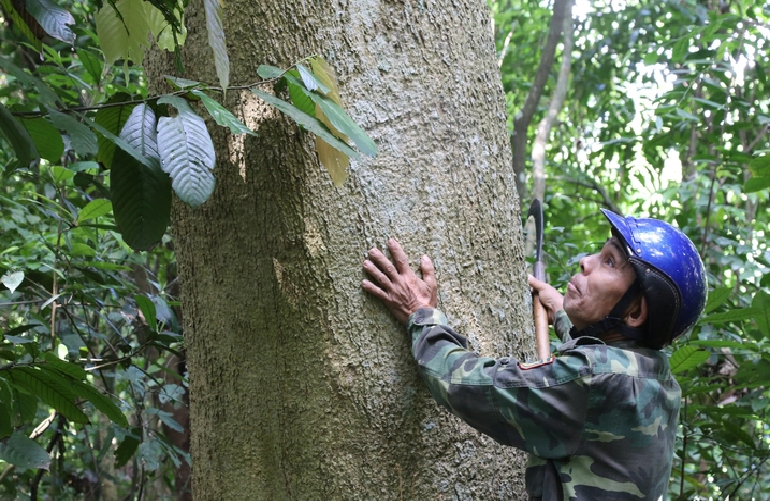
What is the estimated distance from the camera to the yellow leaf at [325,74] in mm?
1376

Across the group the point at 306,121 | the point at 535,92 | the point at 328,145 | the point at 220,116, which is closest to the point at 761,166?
the point at 328,145

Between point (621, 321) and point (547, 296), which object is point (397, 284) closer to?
point (621, 321)

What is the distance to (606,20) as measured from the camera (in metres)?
6.39

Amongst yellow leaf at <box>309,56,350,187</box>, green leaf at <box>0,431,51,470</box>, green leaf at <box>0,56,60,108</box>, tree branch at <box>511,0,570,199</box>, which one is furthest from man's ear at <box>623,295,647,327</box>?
tree branch at <box>511,0,570,199</box>

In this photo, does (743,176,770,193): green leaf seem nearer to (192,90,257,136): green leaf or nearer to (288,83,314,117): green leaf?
(288,83,314,117): green leaf

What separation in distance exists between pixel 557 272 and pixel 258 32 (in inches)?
107

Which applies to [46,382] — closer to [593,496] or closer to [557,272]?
[593,496]

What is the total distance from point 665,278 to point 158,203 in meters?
1.18

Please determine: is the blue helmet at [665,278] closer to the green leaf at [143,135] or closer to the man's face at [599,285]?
the man's face at [599,285]

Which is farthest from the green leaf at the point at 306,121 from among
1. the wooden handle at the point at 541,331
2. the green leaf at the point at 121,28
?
the wooden handle at the point at 541,331

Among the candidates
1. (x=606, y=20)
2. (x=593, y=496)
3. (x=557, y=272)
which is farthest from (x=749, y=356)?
(x=606, y=20)

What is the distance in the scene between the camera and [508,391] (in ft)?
4.73

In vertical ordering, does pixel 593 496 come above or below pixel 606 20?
below

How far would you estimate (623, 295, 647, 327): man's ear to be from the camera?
165 centimetres
